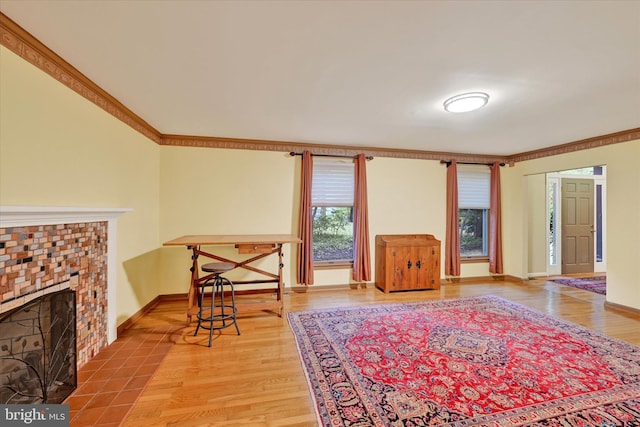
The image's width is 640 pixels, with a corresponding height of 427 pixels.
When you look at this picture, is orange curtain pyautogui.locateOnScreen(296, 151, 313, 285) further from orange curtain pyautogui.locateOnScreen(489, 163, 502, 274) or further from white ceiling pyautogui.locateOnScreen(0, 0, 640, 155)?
orange curtain pyautogui.locateOnScreen(489, 163, 502, 274)

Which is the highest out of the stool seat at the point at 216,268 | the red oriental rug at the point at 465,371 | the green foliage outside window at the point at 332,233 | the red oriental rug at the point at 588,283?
the green foliage outside window at the point at 332,233

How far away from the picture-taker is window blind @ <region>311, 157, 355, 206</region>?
450 cm

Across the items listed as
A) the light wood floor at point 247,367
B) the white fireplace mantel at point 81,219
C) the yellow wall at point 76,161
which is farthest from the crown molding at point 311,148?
the light wood floor at point 247,367

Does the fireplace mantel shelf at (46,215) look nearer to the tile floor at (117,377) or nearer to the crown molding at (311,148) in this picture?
the tile floor at (117,377)

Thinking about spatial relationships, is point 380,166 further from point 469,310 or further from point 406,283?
point 469,310

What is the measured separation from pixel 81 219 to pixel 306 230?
2.73 m

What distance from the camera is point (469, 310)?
359 centimetres

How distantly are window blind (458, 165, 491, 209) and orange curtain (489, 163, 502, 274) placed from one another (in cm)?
10

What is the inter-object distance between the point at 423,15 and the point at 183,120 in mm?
2893

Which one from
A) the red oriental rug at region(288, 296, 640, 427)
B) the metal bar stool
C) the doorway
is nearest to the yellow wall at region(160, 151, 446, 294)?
the metal bar stool

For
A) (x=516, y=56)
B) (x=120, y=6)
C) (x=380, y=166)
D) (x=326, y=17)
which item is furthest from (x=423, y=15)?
(x=380, y=166)

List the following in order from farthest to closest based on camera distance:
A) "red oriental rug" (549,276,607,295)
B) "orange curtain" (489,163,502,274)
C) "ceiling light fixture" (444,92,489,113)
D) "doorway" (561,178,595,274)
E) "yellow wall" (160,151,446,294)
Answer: "doorway" (561,178,595,274), "orange curtain" (489,163,502,274), "red oriental rug" (549,276,607,295), "yellow wall" (160,151,446,294), "ceiling light fixture" (444,92,489,113)

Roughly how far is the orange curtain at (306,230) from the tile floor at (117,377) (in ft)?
6.35

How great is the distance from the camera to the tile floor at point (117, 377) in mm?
1760
